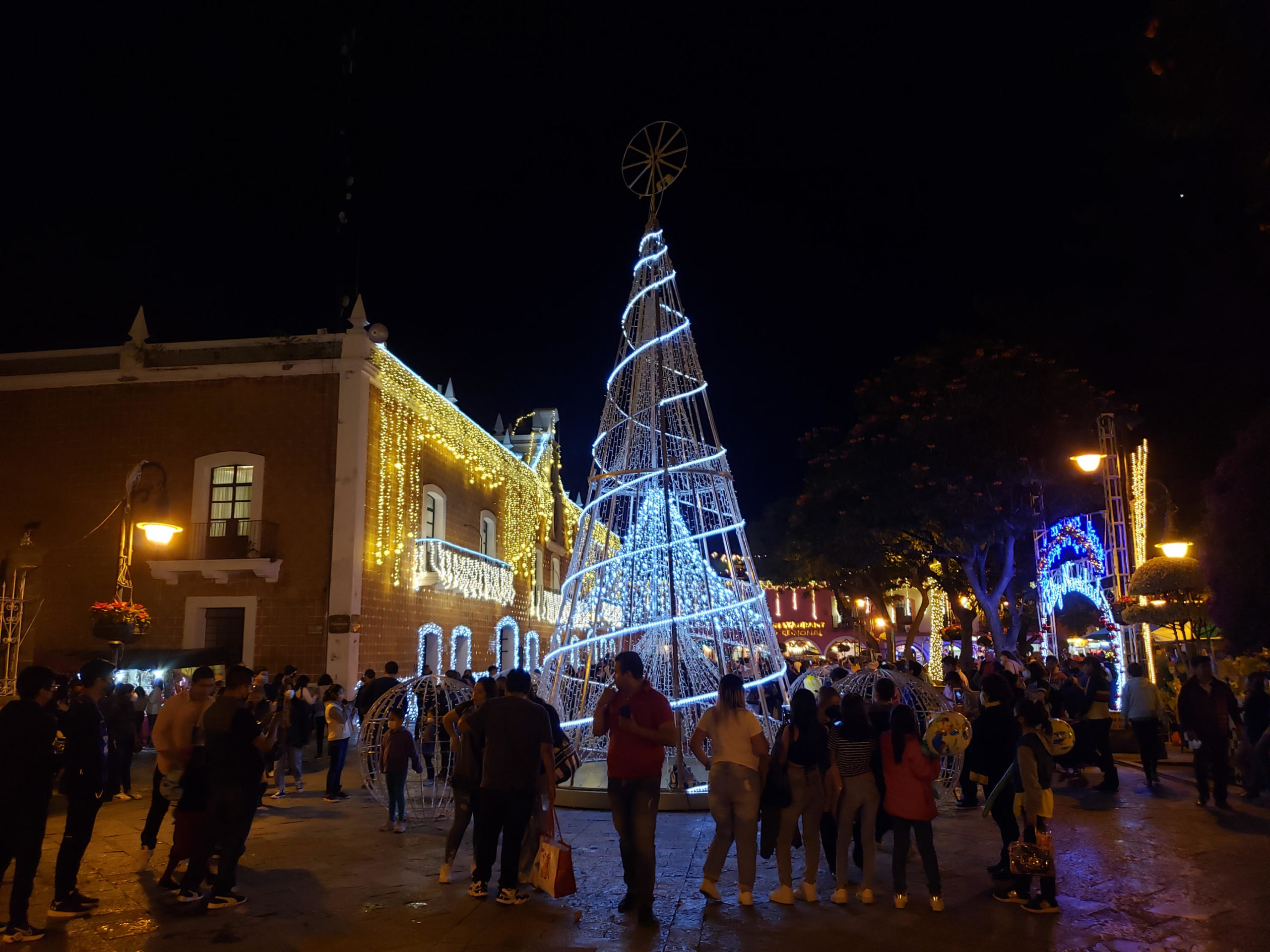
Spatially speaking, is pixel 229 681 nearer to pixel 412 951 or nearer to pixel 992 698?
pixel 412 951

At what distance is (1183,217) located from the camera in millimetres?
22031

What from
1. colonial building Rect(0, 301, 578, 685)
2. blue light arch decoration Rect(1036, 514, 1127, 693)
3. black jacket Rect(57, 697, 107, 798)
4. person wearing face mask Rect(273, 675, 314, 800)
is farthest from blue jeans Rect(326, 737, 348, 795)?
blue light arch decoration Rect(1036, 514, 1127, 693)

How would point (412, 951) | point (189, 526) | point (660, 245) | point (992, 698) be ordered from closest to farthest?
point (412, 951) → point (992, 698) → point (660, 245) → point (189, 526)

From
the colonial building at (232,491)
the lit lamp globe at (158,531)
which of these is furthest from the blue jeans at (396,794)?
the lit lamp globe at (158,531)

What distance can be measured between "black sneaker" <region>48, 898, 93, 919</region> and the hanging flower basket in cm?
967

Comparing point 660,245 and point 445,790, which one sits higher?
point 660,245

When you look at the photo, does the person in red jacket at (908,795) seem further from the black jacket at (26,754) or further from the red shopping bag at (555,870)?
the black jacket at (26,754)

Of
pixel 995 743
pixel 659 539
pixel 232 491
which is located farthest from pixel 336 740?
pixel 232 491

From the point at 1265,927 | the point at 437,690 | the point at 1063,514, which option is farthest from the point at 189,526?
the point at 1063,514

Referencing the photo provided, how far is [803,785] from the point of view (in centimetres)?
609

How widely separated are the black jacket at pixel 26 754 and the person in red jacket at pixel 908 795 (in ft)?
17.5

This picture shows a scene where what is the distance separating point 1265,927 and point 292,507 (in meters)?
16.7

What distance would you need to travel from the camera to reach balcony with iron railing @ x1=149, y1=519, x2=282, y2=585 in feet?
57.3

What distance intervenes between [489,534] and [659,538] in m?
17.3
